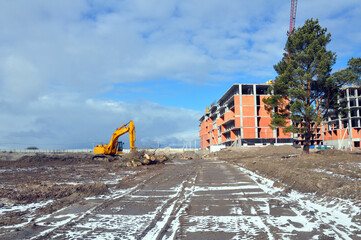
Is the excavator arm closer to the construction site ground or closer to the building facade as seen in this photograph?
the construction site ground

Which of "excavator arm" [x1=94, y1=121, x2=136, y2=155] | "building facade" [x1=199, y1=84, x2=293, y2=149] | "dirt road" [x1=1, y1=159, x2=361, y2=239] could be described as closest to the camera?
"dirt road" [x1=1, y1=159, x2=361, y2=239]

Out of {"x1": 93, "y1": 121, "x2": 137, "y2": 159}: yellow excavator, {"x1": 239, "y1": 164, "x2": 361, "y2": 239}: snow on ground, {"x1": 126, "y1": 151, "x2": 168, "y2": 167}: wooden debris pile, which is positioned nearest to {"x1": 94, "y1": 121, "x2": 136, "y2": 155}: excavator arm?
{"x1": 93, "y1": 121, "x2": 137, "y2": 159}: yellow excavator

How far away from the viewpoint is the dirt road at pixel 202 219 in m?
5.45

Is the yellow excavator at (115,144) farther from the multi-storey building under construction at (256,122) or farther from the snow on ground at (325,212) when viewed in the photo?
the multi-storey building under construction at (256,122)

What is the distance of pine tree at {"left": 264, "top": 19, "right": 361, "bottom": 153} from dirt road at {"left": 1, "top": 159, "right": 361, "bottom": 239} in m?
18.7

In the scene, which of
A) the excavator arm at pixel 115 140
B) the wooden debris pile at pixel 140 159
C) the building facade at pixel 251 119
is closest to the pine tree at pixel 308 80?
the wooden debris pile at pixel 140 159

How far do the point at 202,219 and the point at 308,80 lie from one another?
23.4 meters

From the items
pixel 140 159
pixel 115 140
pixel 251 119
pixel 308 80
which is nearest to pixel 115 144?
pixel 115 140

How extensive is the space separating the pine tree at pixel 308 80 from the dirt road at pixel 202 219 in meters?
18.7

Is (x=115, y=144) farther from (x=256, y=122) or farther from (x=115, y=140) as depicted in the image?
(x=256, y=122)

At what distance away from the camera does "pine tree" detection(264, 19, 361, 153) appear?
84.1 ft

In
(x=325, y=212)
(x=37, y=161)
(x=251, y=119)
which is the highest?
(x=251, y=119)

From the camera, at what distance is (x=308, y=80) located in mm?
26078

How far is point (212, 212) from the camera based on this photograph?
721 centimetres
